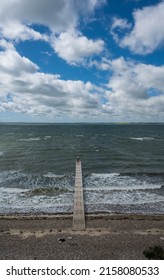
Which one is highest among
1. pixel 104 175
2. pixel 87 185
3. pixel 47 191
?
pixel 104 175

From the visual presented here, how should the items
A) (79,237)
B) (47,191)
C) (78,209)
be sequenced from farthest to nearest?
1. (47,191)
2. (78,209)
3. (79,237)

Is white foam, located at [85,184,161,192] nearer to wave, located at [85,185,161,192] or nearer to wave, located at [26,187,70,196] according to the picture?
wave, located at [85,185,161,192]

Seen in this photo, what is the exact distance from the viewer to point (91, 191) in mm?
31969

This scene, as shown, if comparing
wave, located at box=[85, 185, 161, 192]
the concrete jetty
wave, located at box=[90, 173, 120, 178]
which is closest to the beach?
the concrete jetty

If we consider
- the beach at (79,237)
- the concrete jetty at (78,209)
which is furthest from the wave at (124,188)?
the beach at (79,237)

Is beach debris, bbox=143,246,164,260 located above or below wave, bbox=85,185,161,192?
below

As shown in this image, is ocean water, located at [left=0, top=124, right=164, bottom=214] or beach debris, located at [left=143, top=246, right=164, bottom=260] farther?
ocean water, located at [left=0, top=124, right=164, bottom=214]

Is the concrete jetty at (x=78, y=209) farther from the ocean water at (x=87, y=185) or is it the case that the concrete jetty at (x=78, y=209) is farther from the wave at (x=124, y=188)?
the wave at (x=124, y=188)

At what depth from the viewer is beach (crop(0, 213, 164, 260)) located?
16.7 meters

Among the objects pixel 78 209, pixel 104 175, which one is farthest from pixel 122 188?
pixel 78 209

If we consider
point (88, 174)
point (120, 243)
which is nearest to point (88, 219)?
point (120, 243)

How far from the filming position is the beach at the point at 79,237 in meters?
16.7

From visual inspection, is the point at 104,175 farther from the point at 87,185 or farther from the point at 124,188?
the point at 124,188

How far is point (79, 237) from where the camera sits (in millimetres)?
19438
